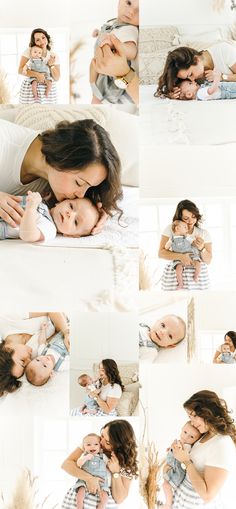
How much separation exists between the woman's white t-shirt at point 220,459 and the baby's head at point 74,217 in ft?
2.36

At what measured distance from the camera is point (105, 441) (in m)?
1.77

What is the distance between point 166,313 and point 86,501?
1.97 ft

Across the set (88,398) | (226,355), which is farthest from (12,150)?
(226,355)

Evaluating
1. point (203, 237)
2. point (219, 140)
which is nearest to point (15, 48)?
point (219, 140)

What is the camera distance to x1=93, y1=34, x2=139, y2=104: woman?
182 centimetres

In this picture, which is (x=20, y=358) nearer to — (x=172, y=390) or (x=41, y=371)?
(x=41, y=371)

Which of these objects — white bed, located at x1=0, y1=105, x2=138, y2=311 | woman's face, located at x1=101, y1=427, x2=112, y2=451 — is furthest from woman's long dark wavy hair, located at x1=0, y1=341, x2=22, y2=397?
woman's face, located at x1=101, y1=427, x2=112, y2=451

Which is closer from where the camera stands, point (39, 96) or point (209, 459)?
point (209, 459)

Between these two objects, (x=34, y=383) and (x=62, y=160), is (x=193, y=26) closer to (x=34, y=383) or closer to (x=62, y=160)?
(x=62, y=160)

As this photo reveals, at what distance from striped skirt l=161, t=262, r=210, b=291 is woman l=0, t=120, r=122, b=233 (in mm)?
249

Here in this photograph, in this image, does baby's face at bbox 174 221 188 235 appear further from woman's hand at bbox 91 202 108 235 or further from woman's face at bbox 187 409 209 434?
woman's face at bbox 187 409 209 434

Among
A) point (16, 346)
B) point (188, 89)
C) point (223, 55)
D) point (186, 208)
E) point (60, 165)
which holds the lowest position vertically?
point (16, 346)

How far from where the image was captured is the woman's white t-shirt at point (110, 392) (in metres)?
1.77

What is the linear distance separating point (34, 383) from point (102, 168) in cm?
67
